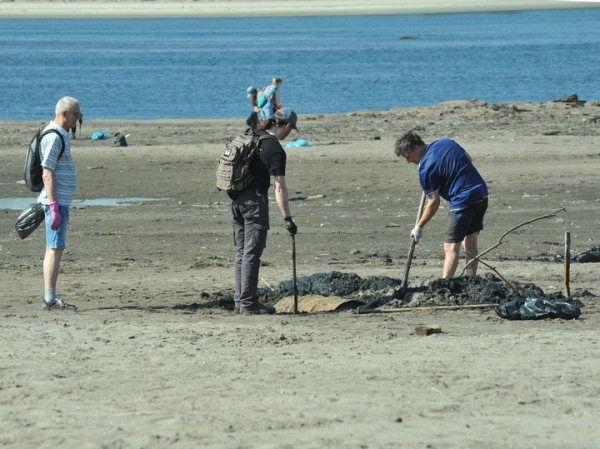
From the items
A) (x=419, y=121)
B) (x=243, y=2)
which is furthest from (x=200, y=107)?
(x=243, y=2)

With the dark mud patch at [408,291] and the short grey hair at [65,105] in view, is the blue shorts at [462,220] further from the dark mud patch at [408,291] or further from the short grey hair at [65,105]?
the short grey hair at [65,105]

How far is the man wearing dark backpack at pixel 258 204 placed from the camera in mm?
8250

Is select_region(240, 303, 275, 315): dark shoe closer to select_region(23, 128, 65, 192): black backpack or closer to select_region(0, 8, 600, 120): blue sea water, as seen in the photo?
select_region(23, 128, 65, 192): black backpack

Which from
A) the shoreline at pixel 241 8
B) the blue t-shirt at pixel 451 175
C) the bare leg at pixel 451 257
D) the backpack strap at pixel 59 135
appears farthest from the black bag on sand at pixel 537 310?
the shoreline at pixel 241 8

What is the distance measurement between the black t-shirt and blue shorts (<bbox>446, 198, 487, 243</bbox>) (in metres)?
1.52

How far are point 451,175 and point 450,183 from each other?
78 millimetres

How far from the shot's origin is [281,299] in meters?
9.57

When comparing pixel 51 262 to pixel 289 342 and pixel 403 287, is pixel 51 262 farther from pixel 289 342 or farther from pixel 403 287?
pixel 403 287

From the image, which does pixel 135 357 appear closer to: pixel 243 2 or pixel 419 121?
pixel 419 121

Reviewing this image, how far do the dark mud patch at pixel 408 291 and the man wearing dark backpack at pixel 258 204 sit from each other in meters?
0.57

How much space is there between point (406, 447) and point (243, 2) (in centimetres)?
14793

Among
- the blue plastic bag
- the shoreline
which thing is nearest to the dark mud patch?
the blue plastic bag

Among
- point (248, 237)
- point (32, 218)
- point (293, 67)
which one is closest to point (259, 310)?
point (248, 237)

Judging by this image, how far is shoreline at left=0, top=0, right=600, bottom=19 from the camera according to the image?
5586 inches
